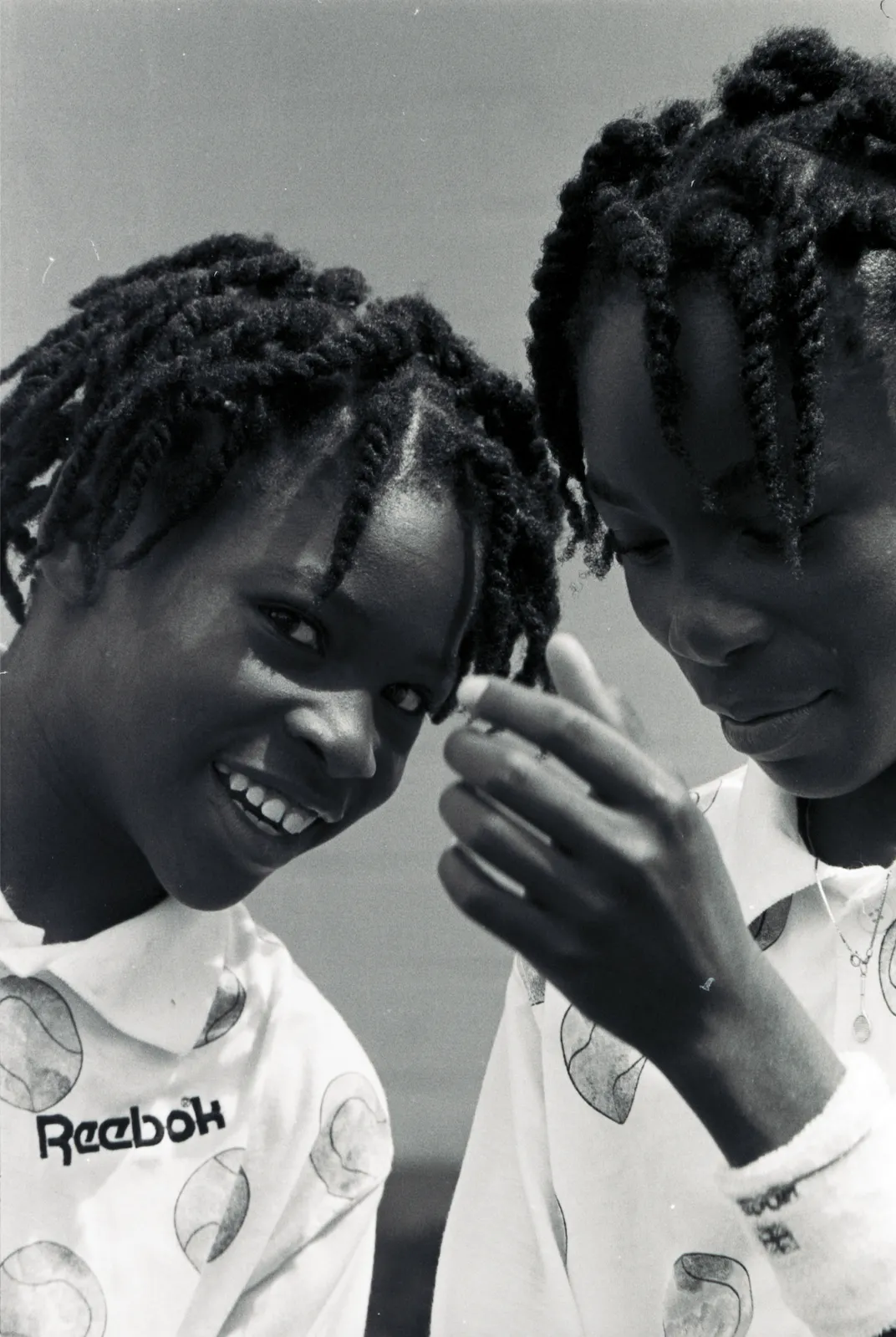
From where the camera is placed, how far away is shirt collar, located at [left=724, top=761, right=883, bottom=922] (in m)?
1.13

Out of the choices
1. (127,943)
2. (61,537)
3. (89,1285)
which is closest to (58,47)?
(61,537)

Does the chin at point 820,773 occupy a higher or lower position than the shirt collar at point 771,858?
higher

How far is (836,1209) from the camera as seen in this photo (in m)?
0.78

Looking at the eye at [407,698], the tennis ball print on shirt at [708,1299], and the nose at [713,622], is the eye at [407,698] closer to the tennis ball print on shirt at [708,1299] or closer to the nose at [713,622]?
the nose at [713,622]

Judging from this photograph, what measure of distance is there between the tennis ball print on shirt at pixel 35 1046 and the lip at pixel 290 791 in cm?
24

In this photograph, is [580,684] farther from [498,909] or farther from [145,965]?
[145,965]

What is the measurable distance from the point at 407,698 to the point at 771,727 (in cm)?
31

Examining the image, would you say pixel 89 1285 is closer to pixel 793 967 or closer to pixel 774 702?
pixel 793 967

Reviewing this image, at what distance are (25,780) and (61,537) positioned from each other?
0.20m

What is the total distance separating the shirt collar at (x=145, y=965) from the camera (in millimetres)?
1170

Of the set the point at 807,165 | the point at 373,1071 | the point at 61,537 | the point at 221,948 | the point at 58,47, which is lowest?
the point at 373,1071

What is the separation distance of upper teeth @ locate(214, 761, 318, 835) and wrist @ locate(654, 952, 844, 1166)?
0.42 m

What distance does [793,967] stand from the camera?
3.67 feet

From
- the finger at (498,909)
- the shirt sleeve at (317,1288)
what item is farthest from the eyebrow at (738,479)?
the shirt sleeve at (317,1288)
